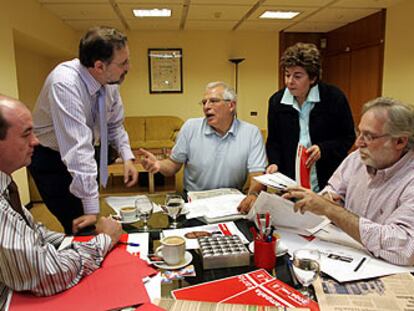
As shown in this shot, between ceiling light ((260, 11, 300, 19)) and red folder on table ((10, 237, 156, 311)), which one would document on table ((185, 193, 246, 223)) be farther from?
ceiling light ((260, 11, 300, 19))

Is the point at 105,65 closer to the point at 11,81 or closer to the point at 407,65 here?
the point at 11,81

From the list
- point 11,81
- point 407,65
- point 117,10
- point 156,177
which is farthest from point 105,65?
point 407,65

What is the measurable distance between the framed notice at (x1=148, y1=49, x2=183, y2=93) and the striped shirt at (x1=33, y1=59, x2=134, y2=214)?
228 inches

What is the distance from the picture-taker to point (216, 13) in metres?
5.87

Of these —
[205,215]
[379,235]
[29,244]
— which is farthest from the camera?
[205,215]

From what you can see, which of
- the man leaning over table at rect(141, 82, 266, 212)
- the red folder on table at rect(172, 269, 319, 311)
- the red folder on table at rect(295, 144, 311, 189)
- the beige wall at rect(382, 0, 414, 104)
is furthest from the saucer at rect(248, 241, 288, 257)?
the beige wall at rect(382, 0, 414, 104)

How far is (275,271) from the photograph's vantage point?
43.6 inches

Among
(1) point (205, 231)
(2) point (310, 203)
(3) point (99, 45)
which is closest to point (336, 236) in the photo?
(2) point (310, 203)

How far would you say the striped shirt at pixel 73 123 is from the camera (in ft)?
4.84

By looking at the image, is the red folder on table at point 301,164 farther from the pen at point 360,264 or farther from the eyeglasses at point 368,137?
the pen at point 360,264

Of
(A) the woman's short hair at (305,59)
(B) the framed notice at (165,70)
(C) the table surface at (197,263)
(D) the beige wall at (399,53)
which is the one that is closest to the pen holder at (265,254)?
(C) the table surface at (197,263)

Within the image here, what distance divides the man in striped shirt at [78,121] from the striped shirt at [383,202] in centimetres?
107

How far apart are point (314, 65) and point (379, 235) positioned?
4.12 feet

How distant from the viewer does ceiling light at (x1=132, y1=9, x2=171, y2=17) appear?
5566 millimetres
